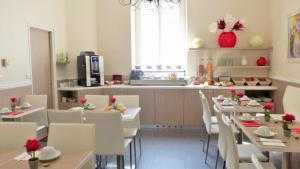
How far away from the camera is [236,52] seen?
5.95 meters

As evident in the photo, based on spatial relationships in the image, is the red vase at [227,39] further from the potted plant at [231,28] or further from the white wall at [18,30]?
the white wall at [18,30]

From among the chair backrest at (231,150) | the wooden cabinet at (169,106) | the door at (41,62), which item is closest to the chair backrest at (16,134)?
the chair backrest at (231,150)

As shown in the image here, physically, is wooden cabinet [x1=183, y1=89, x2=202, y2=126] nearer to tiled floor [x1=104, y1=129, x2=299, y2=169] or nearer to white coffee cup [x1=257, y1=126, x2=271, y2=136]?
tiled floor [x1=104, y1=129, x2=299, y2=169]

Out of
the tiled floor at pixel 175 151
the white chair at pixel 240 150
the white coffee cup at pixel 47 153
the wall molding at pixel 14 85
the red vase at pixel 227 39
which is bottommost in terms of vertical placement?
the tiled floor at pixel 175 151

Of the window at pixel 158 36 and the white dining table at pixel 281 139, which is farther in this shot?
the window at pixel 158 36

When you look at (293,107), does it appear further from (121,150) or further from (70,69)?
(70,69)

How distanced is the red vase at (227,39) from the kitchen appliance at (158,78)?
1.05 meters

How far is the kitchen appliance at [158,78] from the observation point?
5.80m

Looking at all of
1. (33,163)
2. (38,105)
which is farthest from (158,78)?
(33,163)

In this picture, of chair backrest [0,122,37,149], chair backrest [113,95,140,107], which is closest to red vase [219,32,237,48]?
chair backrest [113,95,140,107]

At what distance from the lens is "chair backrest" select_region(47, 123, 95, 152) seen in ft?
7.17

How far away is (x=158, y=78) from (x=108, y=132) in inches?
125

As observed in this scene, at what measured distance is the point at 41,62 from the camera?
5.13m

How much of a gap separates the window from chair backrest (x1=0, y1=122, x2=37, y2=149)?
4106 mm
